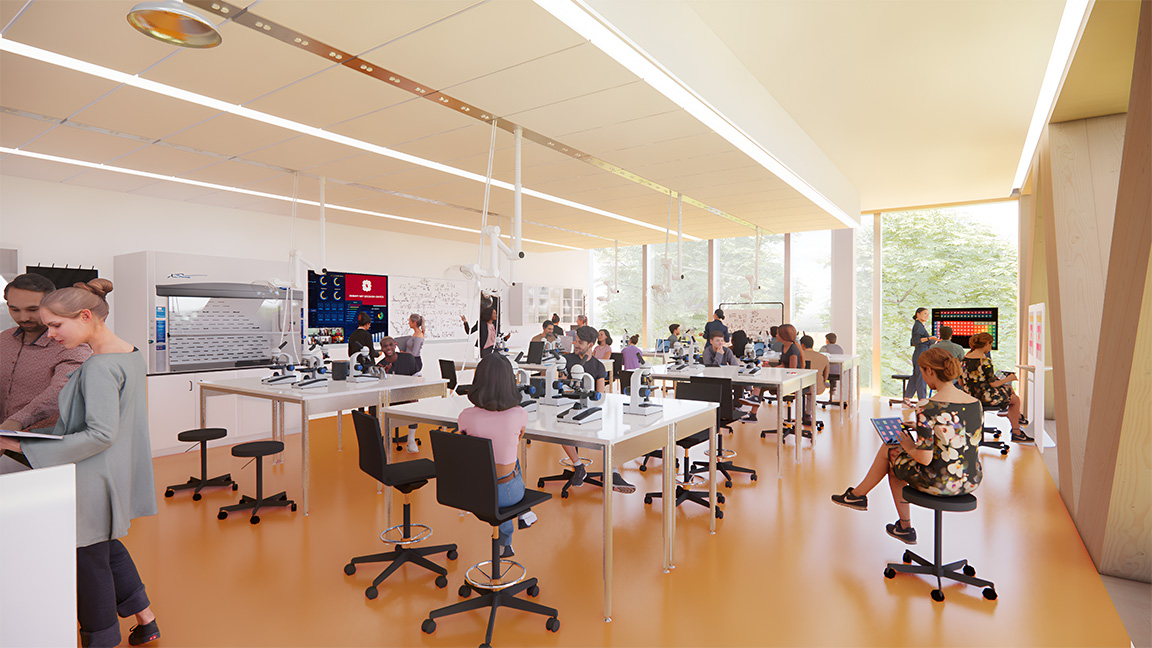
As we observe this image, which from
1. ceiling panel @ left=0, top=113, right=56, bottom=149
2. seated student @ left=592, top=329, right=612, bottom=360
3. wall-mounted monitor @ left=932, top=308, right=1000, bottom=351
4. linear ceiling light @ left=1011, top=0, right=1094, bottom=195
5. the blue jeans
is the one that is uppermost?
linear ceiling light @ left=1011, top=0, right=1094, bottom=195

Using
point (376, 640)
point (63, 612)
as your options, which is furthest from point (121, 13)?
point (376, 640)

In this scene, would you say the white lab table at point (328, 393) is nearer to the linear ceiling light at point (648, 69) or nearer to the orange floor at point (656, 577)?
the orange floor at point (656, 577)

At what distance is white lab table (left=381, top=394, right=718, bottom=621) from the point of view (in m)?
2.74

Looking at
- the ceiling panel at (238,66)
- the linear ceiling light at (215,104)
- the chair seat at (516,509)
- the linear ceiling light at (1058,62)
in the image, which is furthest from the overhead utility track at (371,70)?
the linear ceiling light at (1058,62)

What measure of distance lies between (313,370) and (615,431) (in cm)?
317

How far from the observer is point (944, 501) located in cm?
291

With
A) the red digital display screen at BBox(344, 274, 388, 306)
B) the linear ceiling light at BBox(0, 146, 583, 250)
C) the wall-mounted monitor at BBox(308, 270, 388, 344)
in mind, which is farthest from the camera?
the red digital display screen at BBox(344, 274, 388, 306)

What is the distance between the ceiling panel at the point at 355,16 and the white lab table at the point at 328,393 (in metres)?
2.56

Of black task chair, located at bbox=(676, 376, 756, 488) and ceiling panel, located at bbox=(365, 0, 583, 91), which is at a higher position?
ceiling panel, located at bbox=(365, 0, 583, 91)

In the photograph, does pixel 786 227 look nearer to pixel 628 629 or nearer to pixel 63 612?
pixel 628 629

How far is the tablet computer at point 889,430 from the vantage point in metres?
3.22

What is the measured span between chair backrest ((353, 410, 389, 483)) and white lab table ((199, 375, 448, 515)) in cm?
73

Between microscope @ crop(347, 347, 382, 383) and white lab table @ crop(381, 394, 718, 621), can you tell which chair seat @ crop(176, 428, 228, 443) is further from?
white lab table @ crop(381, 394, 718, 621)

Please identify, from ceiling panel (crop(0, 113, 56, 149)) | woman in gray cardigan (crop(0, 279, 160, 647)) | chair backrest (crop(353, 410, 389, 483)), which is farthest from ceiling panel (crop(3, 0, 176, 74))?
chair backrest (crop(353, 410, 389, 483))
